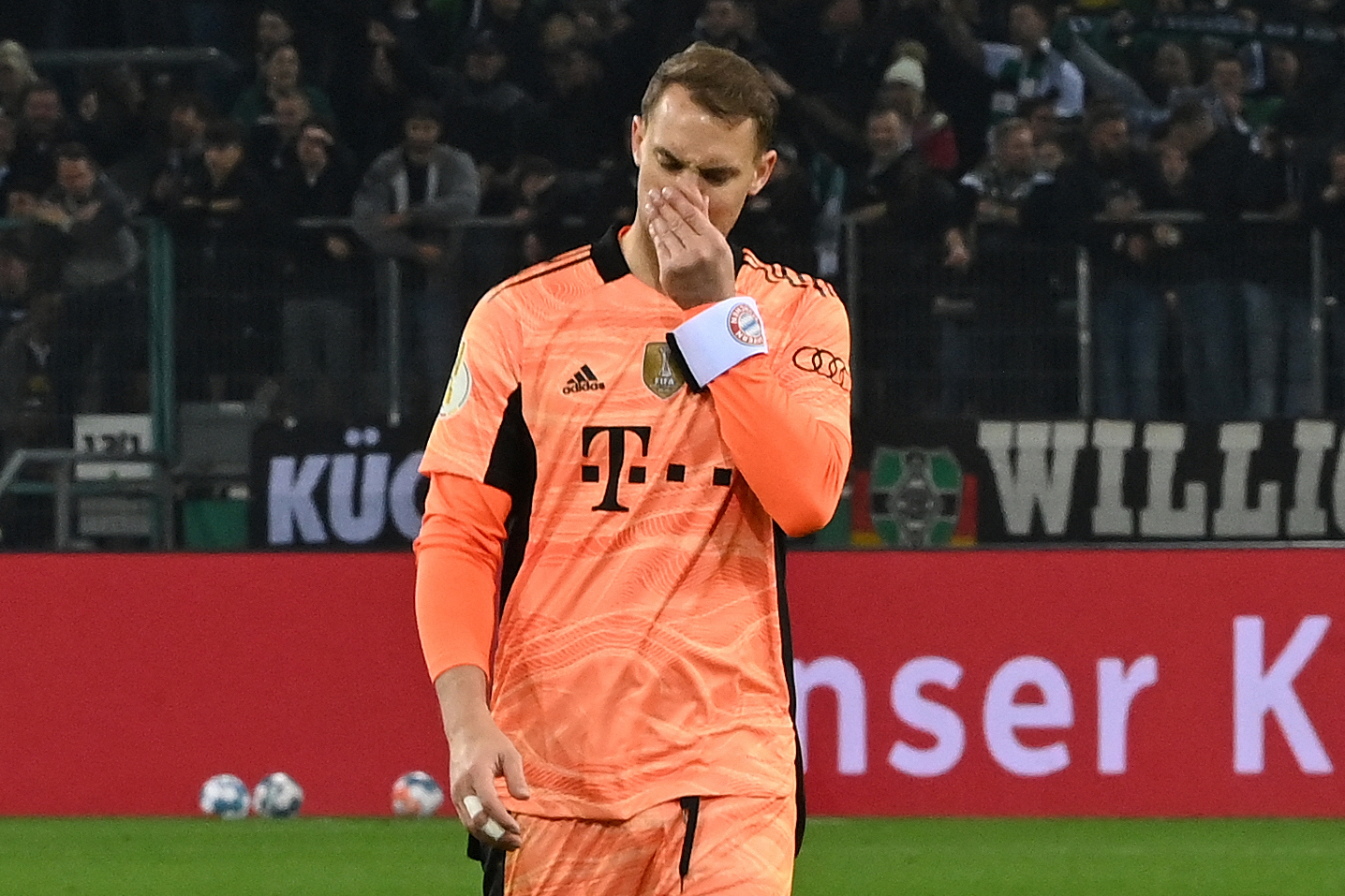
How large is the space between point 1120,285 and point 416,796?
3876 mm

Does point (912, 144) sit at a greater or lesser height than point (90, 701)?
greater

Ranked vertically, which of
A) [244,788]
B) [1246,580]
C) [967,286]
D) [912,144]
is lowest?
[244,788]

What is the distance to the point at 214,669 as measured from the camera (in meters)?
9.41

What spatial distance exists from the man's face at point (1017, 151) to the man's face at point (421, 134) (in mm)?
2874

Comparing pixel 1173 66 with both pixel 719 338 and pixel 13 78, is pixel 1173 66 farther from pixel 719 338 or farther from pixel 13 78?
pixel 719 338

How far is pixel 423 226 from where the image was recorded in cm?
1134

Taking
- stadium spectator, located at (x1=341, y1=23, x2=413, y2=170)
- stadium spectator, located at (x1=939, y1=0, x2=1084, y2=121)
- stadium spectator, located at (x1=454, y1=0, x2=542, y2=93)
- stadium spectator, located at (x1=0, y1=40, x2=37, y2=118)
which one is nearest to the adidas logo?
stadium spectator, located at (x1=939, y1=0, x2=1084, y2=121)

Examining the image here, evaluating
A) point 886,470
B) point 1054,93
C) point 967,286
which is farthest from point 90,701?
point 1054,93

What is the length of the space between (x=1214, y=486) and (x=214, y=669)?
432cm

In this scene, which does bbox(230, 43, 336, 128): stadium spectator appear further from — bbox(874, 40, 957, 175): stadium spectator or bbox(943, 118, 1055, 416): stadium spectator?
bbox(943, 118, 1055, 416): stadium spectator

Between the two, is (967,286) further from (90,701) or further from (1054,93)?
(90,701)

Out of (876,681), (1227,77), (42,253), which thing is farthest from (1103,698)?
(42,253)

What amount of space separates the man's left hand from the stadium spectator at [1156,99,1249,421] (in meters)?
7.70

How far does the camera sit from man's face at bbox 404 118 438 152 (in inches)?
473
